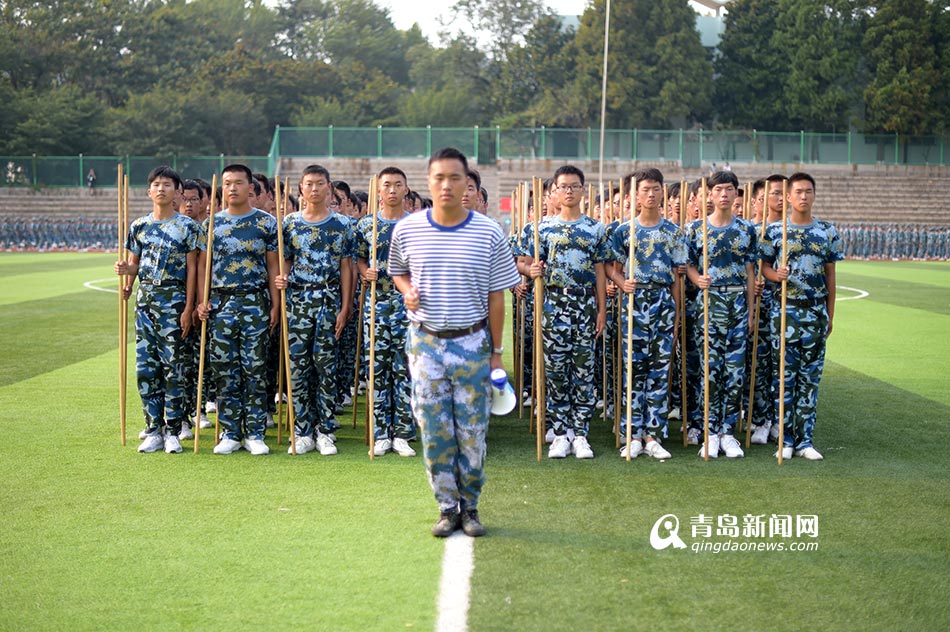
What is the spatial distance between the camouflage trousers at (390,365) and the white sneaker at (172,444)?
1.47m

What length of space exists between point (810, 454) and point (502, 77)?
1949 inches

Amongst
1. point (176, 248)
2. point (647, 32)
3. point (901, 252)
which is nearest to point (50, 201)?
Answer: point (647, 32)

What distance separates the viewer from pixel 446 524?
19.4 feet

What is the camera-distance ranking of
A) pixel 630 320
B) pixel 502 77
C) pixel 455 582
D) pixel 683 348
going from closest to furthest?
1. pixel 455 582
2. pixel 630 320
3. pixel 683 348
4. pixel 502 77

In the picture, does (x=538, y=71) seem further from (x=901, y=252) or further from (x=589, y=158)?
(x=901, y=252)

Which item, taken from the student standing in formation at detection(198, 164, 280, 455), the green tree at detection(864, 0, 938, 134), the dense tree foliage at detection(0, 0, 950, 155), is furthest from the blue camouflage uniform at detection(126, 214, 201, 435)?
the green tree at detection(864, 0, 938, 134)

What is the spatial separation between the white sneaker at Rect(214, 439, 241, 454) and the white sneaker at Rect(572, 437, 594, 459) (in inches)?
99.1

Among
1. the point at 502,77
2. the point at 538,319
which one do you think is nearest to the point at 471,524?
the point at 538,319

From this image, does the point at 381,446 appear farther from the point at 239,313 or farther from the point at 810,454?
the point at 810,454

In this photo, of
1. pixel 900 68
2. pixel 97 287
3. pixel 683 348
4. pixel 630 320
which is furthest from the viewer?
pixel 900 68

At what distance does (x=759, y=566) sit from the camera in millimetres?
5504

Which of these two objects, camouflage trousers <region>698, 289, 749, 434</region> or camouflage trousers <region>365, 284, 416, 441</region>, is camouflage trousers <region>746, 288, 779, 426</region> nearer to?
camouflage trousers <region>698, 289, 749, 434</region>

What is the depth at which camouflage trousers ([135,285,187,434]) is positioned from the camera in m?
8.03

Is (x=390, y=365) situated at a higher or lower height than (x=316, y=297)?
lower
